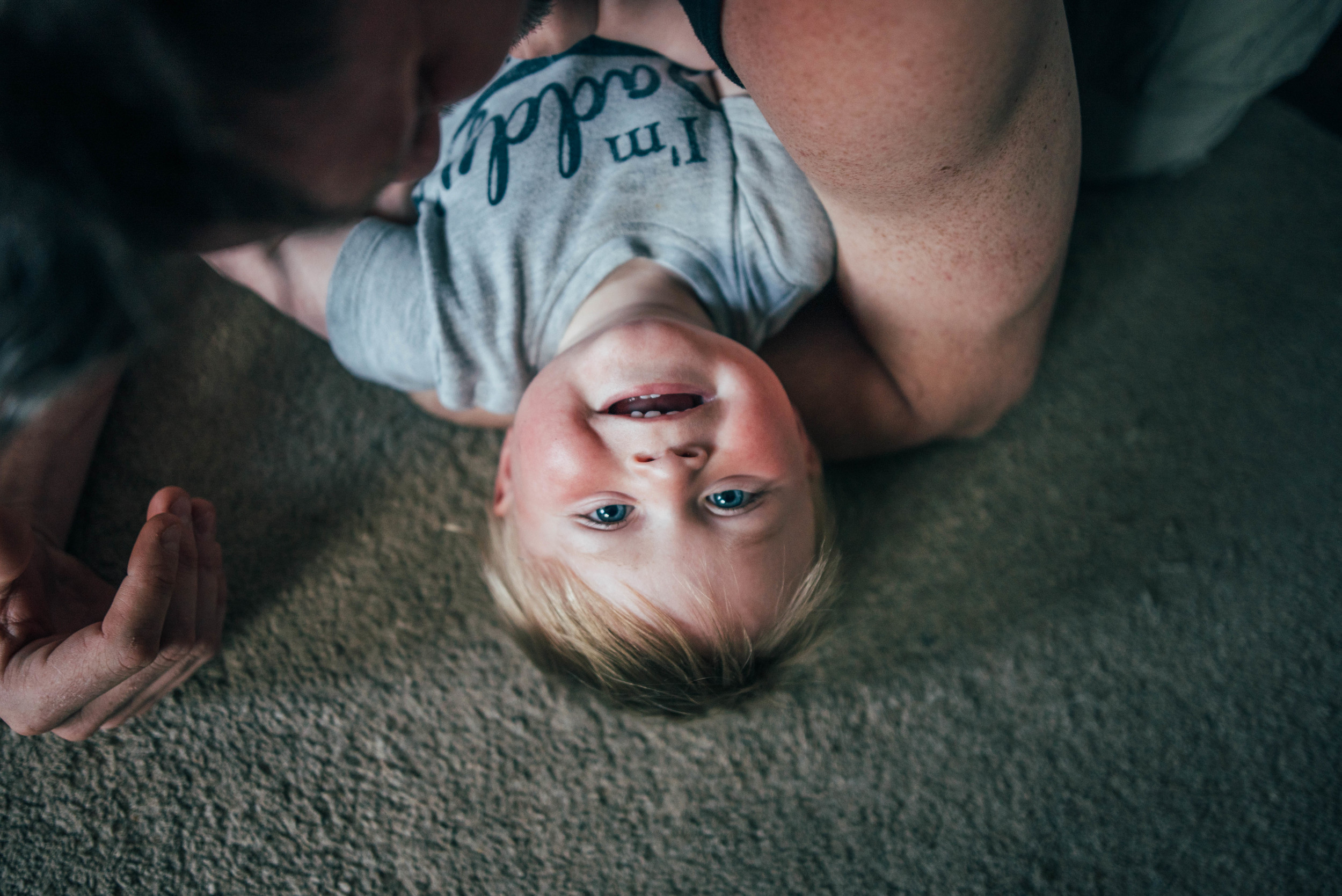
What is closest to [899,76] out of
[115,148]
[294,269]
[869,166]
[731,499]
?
[869,166]

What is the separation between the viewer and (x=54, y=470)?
879 millimetres

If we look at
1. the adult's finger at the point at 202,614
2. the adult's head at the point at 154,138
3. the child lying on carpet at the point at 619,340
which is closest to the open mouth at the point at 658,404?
the child lying on carpet at the point at 619,340

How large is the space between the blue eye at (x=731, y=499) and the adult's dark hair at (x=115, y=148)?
46cm

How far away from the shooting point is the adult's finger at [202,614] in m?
0.82

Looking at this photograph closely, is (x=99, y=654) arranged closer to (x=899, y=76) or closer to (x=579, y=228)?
(x=579, y=228)

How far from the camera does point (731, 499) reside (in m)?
0.74

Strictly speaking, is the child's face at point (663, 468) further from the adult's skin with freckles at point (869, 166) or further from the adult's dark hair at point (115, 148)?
the adult's dark hair at point (115, 148)

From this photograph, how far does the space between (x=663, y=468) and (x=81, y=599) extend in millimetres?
688

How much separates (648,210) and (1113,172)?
74 cm

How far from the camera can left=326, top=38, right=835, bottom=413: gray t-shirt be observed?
33.4 inches

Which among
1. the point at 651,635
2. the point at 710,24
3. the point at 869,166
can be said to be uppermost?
the point at 710,24

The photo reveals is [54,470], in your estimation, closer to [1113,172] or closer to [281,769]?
[281,769]

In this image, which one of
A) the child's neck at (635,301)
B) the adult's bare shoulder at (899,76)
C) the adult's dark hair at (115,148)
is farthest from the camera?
the child's neck at (635,301)

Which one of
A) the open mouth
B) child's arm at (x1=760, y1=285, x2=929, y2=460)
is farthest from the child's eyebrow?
child's arm at (x1=760, y1=285, x2=929, y2=460)
